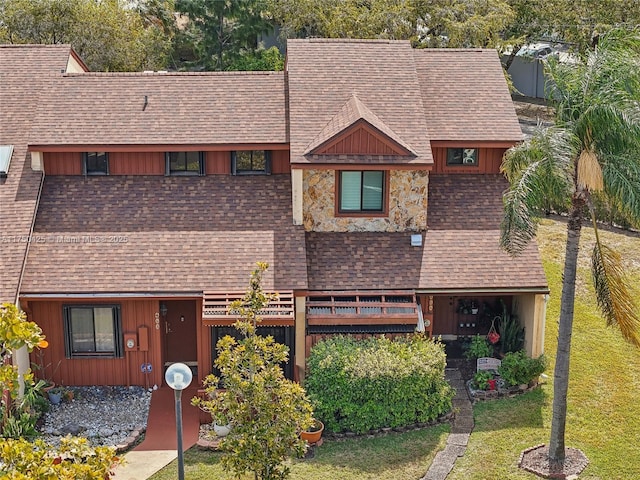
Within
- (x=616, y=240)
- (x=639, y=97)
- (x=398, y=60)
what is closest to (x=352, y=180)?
(x=398, y=60)

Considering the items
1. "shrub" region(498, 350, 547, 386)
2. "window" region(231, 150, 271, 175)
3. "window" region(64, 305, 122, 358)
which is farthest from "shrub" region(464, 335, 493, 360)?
"window" region(64, 305, 122, 358)

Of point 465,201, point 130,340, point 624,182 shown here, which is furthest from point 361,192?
point 624,182

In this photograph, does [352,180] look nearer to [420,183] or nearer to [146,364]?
[420,183]

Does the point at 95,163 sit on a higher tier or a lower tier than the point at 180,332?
higher

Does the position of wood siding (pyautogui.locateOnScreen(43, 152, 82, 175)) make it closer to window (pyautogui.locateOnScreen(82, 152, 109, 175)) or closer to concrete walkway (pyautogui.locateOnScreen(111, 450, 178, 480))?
window (pyautogui.locateOnScreen(82, 152, 109, 175))

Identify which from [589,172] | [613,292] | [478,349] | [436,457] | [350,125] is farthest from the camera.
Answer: [478,349]

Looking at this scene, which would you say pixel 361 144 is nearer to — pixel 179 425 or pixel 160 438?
pixel 160 438

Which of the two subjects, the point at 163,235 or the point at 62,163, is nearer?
the point at 163,235
